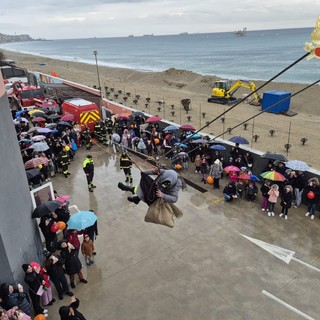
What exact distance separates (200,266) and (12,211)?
5081 millimetres

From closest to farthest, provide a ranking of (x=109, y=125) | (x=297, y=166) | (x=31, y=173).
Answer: (x=297, y=166), (x=31, y=173), (x=109, y=125)

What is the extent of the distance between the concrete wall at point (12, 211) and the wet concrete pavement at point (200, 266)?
156 centimetres

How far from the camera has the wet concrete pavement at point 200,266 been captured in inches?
279

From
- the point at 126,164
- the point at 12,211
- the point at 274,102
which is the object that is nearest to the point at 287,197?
the point at 126,164

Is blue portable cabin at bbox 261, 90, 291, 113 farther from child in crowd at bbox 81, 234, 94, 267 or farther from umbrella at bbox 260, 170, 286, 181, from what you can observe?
child in crowd at bbox 81, 234, 94, 267

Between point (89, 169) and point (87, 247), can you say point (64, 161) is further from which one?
point (87, 247)

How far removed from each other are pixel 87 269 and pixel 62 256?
1217 millimetres

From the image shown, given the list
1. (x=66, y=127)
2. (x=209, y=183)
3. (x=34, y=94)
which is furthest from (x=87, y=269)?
(x=34, y=94)

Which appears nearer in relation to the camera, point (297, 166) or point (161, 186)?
point (161, 186)

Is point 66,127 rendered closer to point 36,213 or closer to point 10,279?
point 36,213

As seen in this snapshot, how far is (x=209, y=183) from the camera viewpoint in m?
13.2

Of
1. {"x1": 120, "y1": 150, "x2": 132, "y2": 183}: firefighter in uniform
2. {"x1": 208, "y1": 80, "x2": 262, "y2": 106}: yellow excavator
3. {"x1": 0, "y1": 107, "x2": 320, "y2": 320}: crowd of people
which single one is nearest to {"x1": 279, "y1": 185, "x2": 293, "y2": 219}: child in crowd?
{"x1": 0, "y1": 107, "x2": 320, "y2": 320}: crowd of people

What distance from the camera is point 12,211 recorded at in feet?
22.2

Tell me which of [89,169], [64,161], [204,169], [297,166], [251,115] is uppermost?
[297,166]
